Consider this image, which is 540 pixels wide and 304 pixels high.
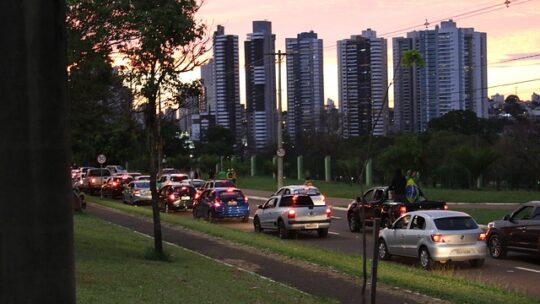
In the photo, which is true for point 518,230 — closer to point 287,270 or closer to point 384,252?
point 384,252

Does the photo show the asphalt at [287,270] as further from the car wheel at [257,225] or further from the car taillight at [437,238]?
the car taillight at [437,238]

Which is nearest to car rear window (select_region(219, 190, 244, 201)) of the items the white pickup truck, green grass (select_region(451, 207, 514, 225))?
the white pickup truck

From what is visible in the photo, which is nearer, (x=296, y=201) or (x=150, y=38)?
(x=150, y=38)

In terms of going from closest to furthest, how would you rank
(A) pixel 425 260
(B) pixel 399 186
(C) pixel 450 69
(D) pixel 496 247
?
(A) pixel 425 260 < (D) pixel 496 247 < (B) pixel 399 186 < (C) pixel 450 69

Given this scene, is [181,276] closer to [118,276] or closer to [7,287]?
[118,276]

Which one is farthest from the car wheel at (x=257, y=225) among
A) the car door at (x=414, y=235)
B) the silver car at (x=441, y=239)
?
the car door at (x=414, y=235)

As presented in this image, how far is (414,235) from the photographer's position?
54.7 ft

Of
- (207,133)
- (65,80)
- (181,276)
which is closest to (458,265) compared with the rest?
(181,276)

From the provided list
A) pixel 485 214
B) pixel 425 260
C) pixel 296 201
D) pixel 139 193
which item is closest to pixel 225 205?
pixel 296 201

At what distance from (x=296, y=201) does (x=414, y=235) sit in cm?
787

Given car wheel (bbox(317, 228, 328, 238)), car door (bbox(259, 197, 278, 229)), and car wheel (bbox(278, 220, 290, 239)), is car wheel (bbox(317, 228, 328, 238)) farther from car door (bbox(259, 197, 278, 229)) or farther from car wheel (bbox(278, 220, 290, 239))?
car door (bbox(259, 197, 278, 229))

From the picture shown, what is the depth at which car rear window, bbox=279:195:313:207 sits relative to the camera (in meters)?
24.0

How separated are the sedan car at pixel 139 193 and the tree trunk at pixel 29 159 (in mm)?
36414

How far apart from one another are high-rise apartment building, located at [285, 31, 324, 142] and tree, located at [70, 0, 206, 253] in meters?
55.3
